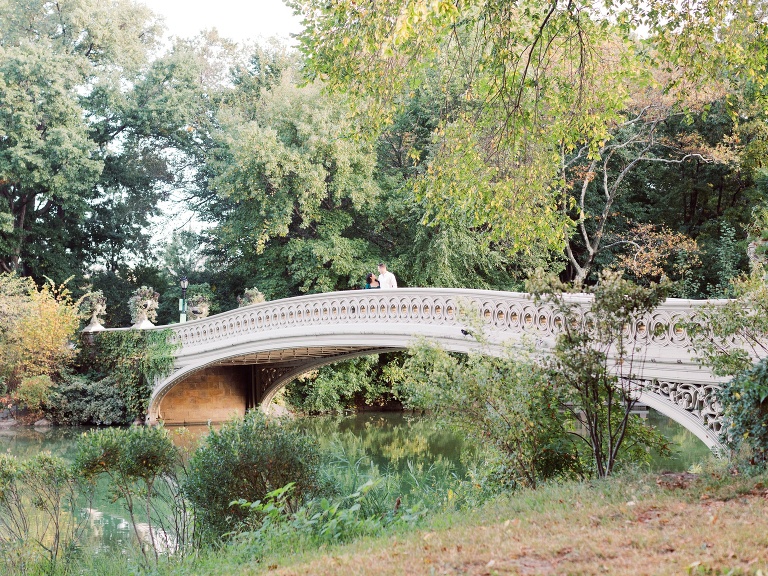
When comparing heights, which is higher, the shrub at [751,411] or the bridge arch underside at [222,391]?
the shrub at [751,411]

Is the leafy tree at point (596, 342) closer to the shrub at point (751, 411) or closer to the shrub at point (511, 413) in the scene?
the shrub at point (511, 413)

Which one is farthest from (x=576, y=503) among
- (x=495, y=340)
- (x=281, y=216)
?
(x=281, y=216)

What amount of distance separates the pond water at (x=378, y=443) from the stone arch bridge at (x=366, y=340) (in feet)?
4.42

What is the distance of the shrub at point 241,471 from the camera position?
7.67m

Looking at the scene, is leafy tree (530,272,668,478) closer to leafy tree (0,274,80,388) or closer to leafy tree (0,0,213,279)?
leafy tree (0,274,80,388)

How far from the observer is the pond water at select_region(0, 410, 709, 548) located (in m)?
13.1

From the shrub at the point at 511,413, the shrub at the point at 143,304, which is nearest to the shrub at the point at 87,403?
the shrub at the point at 143,304

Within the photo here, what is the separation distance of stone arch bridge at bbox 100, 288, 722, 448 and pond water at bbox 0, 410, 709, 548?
1.35 metres

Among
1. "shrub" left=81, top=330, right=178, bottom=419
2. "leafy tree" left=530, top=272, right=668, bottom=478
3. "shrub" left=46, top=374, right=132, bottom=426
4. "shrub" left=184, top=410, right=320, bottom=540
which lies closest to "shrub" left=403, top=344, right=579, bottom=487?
"leafy tree" left=530, top=272, right=668, bottom=478

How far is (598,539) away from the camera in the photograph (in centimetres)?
447

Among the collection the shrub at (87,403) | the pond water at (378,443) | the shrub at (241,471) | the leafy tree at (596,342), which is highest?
the leafy tree at (596,342)

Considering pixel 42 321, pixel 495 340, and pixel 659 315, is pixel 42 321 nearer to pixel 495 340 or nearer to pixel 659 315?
pixel 495 340

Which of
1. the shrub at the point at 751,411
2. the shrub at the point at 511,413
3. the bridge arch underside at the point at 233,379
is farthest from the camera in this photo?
the bridge arch underside at the point at 233,379

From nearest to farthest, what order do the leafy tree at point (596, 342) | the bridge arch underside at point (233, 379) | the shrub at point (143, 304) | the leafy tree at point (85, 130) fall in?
the leafy tree at point (596, 342)
the bridge arch underside at point (233, 379)
the shrub at point (143, 304)
the leafy tree at point (85, 130)
